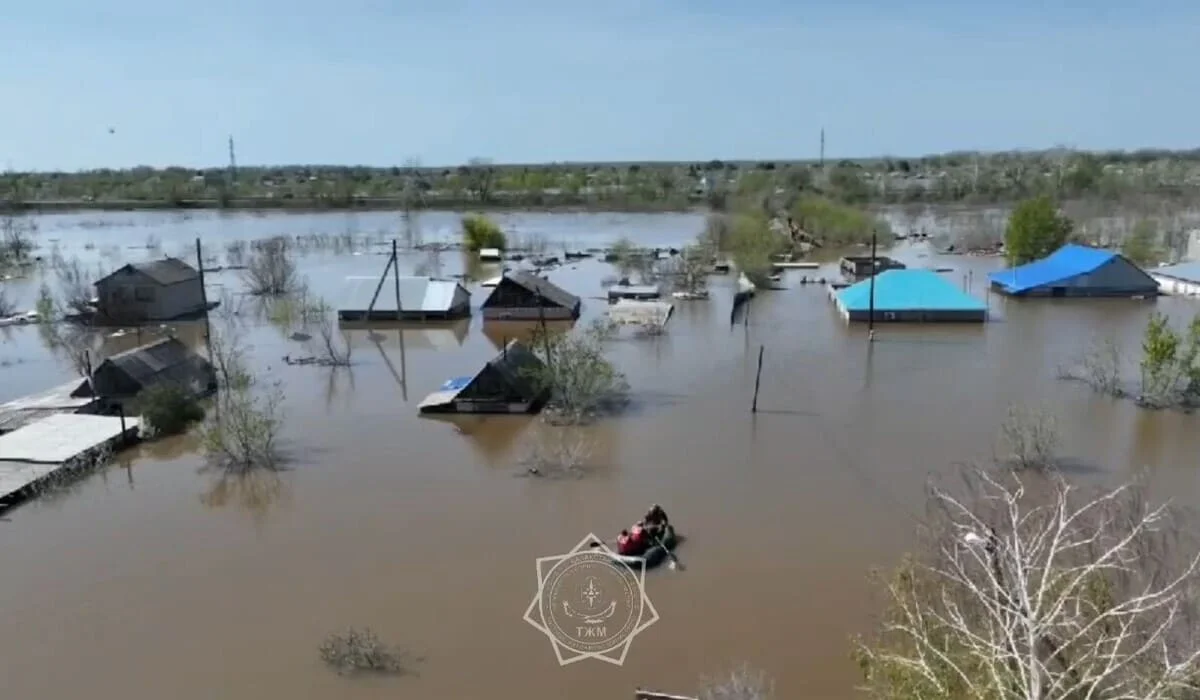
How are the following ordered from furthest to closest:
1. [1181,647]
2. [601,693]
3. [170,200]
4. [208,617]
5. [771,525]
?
[170,200] < [771,525] < [208,617] < [601,693] < [1181,647]

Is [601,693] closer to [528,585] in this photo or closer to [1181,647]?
[528,585]

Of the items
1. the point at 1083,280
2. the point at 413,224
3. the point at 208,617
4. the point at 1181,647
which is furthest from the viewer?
the point at 413,224

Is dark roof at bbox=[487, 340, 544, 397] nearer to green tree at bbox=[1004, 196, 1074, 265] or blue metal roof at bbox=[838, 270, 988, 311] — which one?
blue metal roof at bbox=[838, 270, 988, 311]

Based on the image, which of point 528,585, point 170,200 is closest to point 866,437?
point 528,585

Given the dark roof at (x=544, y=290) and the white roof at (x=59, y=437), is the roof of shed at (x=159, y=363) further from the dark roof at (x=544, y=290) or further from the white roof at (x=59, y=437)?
the dark roof at (x=544, y=290)

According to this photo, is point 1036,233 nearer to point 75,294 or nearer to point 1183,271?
point 1183,271

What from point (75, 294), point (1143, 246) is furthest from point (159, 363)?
point (1143, 246)

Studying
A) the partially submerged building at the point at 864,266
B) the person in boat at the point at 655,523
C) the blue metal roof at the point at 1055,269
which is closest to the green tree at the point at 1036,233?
the blue metal roof at the point at 1055,269

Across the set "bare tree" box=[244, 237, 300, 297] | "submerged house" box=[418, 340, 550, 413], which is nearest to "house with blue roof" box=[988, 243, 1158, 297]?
"submerged house" box=[418, 340, 550, 413]
